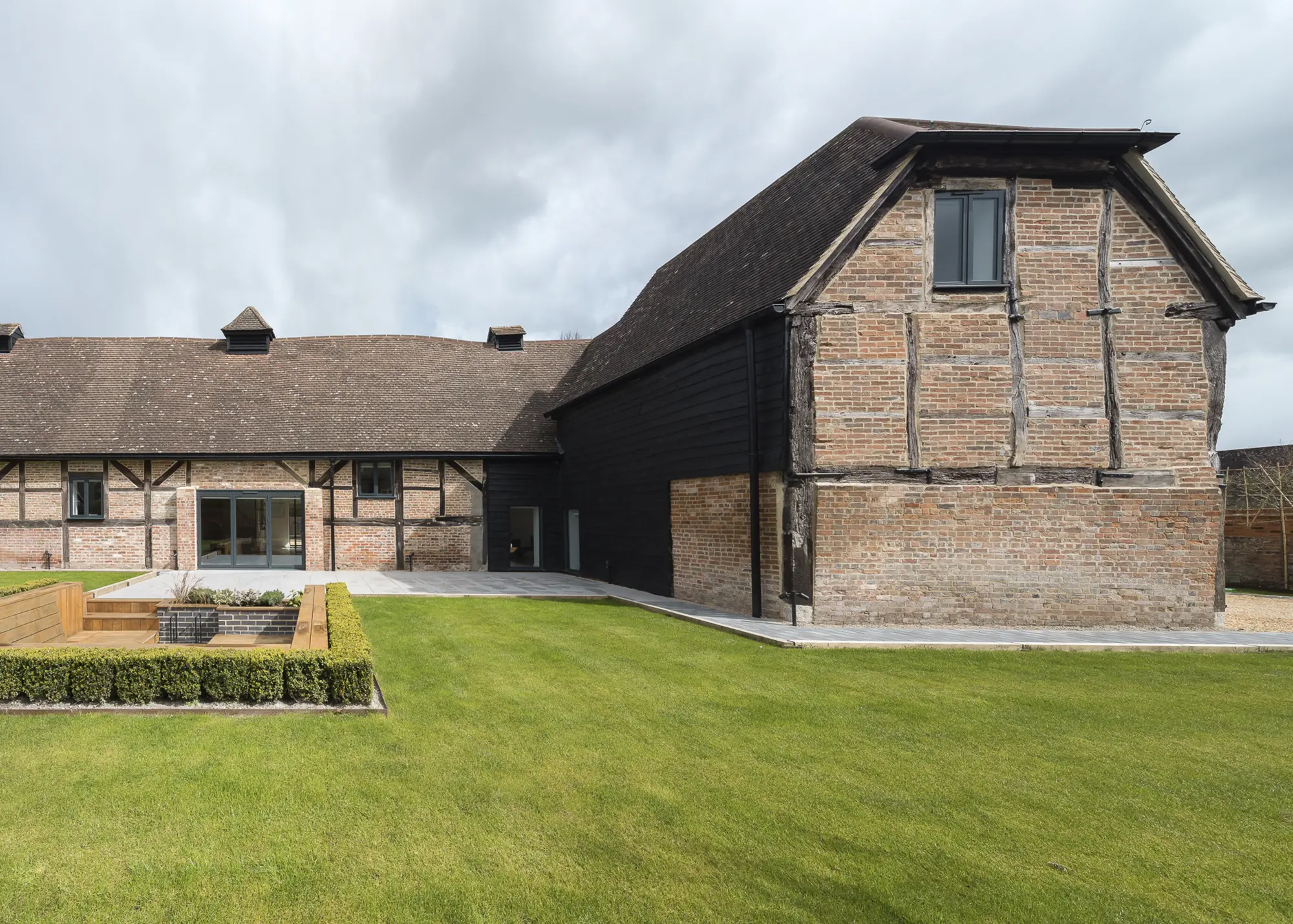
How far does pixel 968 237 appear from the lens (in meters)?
9.92

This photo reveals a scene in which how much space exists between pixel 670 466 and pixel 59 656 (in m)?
9.46

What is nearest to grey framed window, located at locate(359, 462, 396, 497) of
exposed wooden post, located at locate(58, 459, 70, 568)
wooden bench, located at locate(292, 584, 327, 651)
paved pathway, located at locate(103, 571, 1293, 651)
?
paved pathway, located at locate(103, 571, 1293, 651)

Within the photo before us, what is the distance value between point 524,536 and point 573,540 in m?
1.73

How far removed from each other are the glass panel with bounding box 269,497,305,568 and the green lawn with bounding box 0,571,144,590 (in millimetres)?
3068

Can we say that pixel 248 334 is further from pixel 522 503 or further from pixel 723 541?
pixel 723 541

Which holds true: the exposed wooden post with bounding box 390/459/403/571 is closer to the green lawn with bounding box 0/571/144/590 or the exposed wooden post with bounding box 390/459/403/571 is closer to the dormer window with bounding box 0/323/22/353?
the green lawn with bounding box 0/571/144/590

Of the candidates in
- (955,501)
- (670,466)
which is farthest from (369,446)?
(955,501)

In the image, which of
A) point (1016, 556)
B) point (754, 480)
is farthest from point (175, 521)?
point (1016, 556)

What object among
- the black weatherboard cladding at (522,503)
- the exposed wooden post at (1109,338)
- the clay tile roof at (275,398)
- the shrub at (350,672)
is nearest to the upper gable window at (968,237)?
the exposed wooden post at (1109,338)

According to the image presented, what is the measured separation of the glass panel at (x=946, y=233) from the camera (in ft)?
32.7

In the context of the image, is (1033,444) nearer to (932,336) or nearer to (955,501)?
(955,501)

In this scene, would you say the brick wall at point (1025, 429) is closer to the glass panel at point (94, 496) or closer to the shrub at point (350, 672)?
the shrub at point (350, 672)

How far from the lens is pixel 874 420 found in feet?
32.0

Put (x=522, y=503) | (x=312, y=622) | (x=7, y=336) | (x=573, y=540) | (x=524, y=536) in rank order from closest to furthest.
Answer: (x=312, y=622) → (x=573, y=540) → (x=522, y=503) → (x=524, y=536) → (x=7, y=336)
